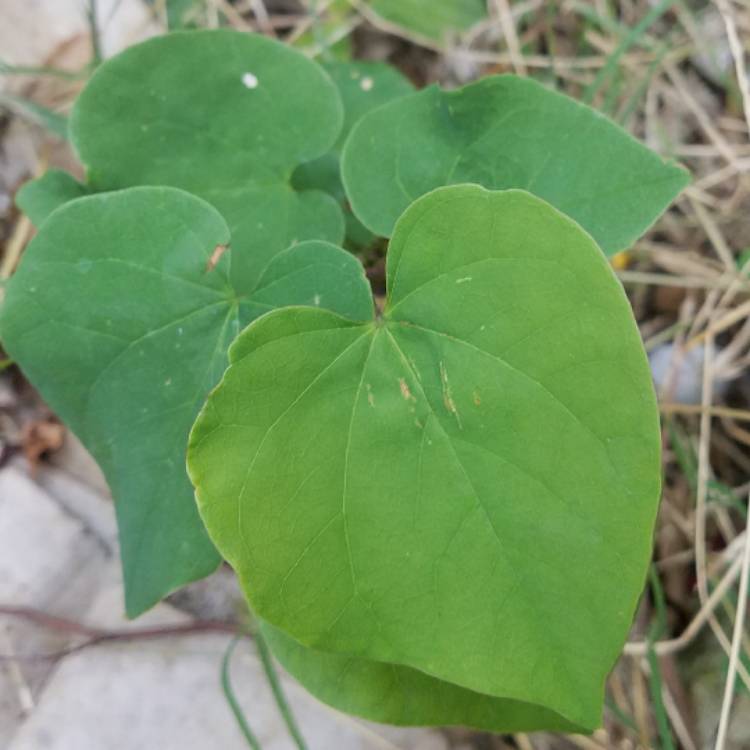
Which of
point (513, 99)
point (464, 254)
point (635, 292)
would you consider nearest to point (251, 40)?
point (513, 99)

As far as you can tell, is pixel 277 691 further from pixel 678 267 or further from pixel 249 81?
pixel 678 267

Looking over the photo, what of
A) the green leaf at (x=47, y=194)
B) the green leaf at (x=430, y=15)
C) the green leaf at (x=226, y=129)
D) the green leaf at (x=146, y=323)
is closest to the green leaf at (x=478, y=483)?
the green leaf at (x=146, y=323)

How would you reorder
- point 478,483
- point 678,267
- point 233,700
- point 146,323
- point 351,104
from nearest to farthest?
point 478,483 → point 146,323 → point 233,700 → point 351,104 → point 678,267

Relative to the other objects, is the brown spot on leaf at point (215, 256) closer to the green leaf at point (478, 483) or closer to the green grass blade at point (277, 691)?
the green leaf at point (478, 483)

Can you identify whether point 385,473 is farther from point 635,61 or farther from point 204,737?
point 635,61

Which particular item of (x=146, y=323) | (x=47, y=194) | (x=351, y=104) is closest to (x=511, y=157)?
(x=351, y=104)
